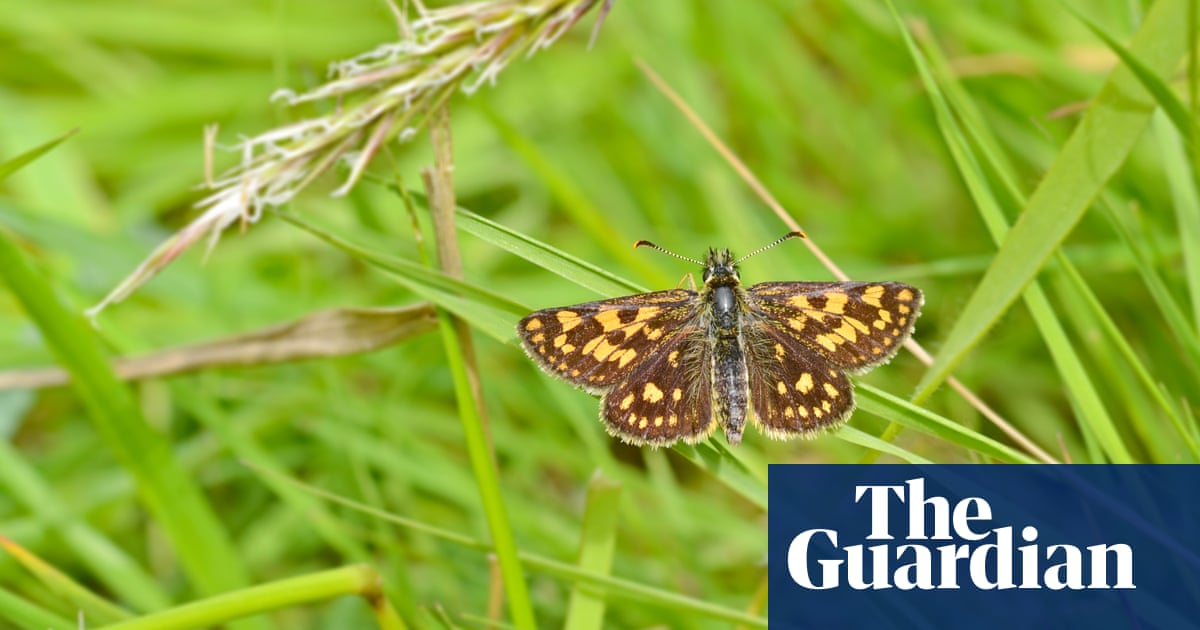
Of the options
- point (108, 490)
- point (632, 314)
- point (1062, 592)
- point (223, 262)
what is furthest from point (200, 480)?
point (1062, 592)

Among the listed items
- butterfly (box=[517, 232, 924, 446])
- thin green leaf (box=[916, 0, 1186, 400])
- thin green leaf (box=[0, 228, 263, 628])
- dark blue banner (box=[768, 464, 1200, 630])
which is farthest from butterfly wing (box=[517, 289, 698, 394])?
thin green leaf (box=[0, 228, 263, 628])

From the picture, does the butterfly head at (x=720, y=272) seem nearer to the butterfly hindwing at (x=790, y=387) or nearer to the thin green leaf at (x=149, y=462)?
the butterfly hindwing at (x=790, y=387)

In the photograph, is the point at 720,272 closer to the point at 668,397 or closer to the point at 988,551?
the point at 668,397

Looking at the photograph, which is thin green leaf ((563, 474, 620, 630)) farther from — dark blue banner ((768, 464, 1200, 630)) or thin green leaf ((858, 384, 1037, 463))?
thin green leaf ((858, 384, 1037, 463))

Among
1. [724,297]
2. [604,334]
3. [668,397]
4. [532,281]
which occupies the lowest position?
[668,397]

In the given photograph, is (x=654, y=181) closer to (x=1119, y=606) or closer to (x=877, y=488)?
(x=877, y=488)

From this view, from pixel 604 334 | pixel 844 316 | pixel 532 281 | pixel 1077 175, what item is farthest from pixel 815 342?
pixel 532 281
